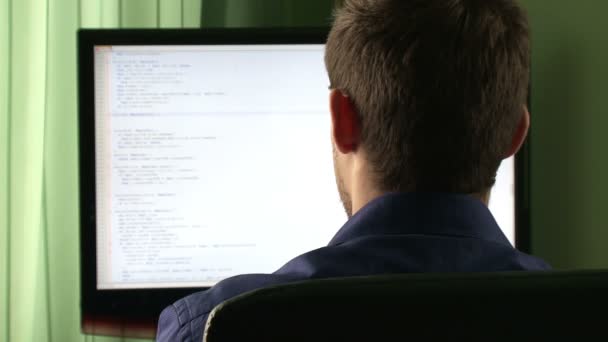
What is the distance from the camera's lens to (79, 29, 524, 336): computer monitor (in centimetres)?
115

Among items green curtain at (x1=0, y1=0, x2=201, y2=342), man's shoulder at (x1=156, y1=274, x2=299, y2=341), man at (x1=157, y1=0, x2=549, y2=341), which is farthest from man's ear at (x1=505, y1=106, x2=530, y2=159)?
green curtain at (x1=0, y1=0, x2=201, y2=342)

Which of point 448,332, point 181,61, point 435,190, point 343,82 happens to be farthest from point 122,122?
point 448,332

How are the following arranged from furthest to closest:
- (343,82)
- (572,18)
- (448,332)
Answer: (572,18) → (343,82) → (448,332)

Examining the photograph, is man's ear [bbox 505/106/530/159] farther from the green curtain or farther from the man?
the green curtain

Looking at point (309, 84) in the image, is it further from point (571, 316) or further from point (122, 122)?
point (571, 316)

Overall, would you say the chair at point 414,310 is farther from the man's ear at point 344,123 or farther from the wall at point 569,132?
the wall at point 569,132

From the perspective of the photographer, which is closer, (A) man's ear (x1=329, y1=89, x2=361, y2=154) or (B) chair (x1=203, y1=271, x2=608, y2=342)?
(B) chair (x1=203, y1=271, x2=608, y2=342)

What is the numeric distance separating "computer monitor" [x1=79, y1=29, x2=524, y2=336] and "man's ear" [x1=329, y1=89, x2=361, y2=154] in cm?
45

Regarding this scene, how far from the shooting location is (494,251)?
0.58 m

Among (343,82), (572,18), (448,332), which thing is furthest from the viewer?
(572,18)

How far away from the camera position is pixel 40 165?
4.72 ft

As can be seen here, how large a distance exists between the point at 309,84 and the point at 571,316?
2.68ft

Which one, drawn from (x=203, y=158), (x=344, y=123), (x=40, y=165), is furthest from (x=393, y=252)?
(x=40, y=165)

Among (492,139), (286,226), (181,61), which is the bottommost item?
(286,226)
